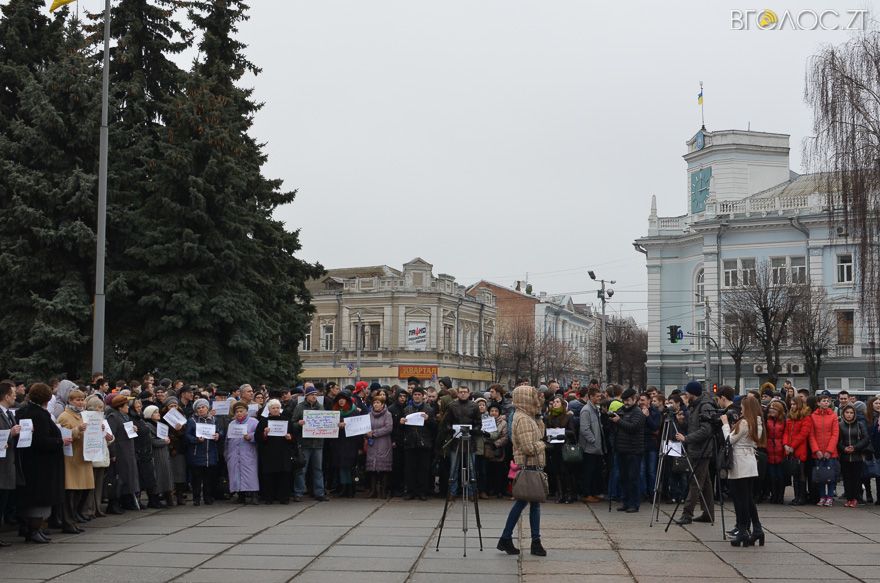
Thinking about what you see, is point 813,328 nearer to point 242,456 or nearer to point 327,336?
point 327,336

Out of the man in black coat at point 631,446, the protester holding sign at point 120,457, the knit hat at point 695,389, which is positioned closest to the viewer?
the knit hat at point 695,389

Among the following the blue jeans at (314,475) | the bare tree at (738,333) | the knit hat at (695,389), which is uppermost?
the bare tree at (738,333)

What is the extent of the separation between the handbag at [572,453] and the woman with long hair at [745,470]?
17.0 ft

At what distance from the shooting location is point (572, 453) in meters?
18.6

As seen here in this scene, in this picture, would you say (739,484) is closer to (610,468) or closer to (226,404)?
(610,468)

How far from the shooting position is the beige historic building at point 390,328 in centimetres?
8612

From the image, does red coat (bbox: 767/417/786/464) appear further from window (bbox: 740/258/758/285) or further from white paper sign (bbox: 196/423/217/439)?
window (bbox: 740/258/758/285)

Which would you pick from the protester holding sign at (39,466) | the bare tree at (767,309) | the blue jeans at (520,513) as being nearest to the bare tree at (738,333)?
the bare tree at (767,309)

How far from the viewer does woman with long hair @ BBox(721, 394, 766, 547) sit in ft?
43.9

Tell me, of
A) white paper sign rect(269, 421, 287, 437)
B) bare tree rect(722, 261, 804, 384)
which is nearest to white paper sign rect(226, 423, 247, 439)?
white paper sign rect(269, 421, 287, 437)

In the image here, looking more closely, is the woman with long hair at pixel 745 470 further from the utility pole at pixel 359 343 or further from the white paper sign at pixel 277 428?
the utility pole at pixel 359 343

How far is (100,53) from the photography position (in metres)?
33.5

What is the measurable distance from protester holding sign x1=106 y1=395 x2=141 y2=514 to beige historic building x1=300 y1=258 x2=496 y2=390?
66.9 meters

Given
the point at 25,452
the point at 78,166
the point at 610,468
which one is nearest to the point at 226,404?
the point at 25,452
